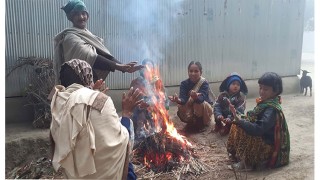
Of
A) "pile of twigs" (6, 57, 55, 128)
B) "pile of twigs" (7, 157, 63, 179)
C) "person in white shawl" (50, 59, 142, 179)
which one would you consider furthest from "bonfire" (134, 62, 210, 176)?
"pile of twigs" (6, 57, 55, 128)

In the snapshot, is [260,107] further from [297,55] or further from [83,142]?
[297,55]

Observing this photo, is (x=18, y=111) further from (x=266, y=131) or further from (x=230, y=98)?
(x=266, y=131)

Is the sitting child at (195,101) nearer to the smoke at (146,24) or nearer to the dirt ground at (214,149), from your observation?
the dirt ground at (214,149)

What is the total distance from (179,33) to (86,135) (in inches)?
257

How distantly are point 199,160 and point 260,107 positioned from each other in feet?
4.24

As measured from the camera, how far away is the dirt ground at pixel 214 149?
4.07 m

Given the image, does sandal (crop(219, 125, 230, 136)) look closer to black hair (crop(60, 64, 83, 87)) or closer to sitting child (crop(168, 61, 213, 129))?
sitting child (crop(168, 61, 213, 129))

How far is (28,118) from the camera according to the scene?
21.7ft

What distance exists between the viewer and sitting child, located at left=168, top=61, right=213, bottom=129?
5898 millimetres

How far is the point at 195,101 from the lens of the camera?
586 cm

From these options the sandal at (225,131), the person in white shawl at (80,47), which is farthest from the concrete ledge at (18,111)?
the sandal at (225,131)

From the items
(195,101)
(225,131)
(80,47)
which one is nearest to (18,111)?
(80,47)

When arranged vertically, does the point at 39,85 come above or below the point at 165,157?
above
